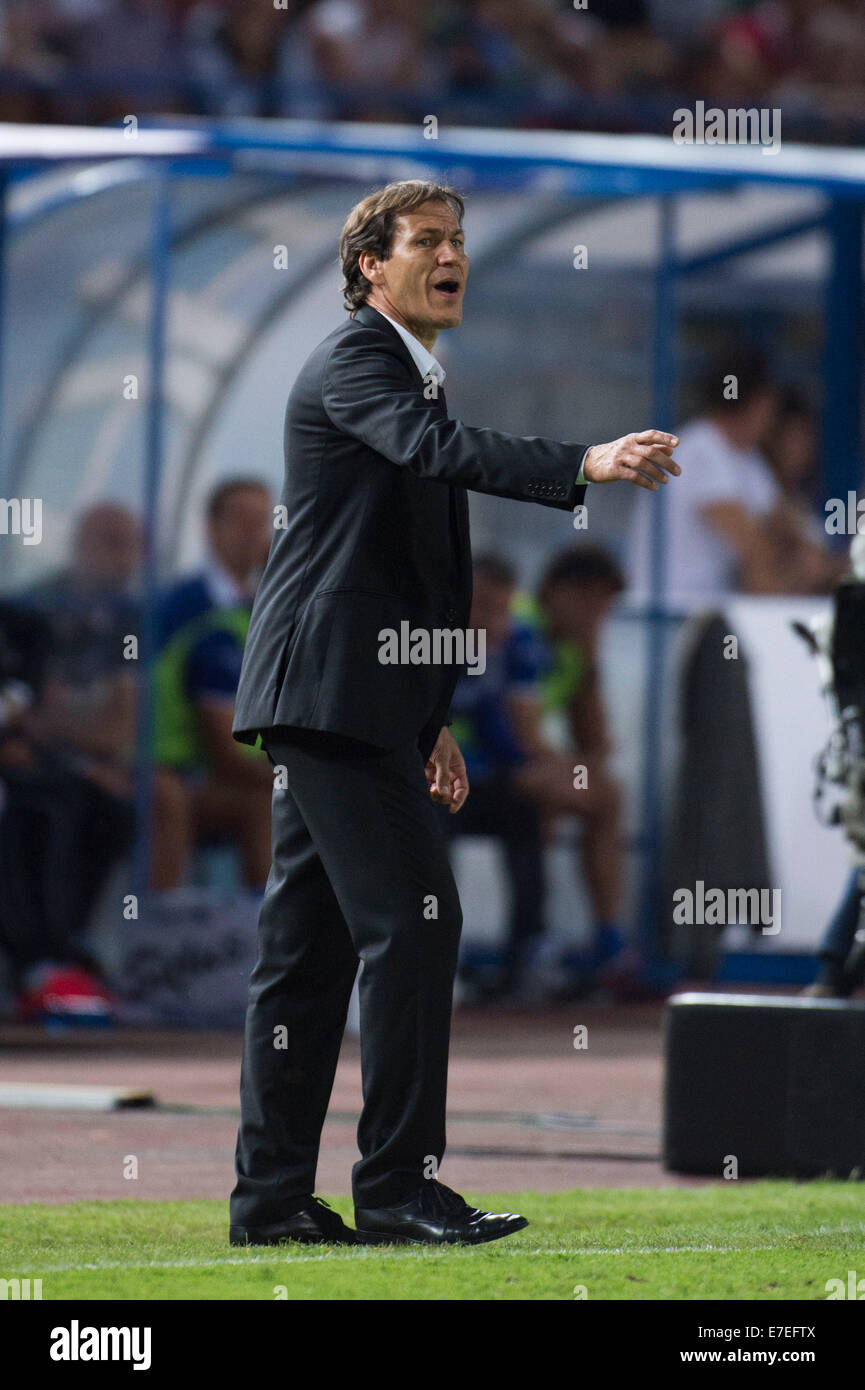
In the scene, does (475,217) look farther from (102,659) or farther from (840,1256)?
(840,1256)

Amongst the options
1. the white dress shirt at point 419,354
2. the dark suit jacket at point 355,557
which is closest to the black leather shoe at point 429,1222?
the dark suit jacket at point 355,557

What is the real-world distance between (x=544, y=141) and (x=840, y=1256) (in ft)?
24.2

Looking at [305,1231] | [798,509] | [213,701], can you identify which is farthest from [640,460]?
[798,509]

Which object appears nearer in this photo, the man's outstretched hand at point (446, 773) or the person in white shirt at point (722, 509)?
the man's outstretched hand at point (446, 773)

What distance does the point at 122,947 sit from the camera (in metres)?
10.6

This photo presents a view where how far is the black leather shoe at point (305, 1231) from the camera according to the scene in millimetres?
5117

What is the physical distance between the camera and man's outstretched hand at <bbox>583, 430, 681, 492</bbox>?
4.62 metres

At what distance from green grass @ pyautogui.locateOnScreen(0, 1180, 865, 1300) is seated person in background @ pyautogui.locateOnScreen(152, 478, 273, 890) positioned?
16.8ft

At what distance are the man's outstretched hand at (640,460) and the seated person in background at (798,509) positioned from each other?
24.1 ft

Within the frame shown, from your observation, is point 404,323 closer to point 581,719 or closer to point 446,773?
point 446,773

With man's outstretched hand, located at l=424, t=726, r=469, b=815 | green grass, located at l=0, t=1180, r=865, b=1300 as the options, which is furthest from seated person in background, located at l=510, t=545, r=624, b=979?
man's outstretched hand, located at l=424, t=726, r=469, b=815

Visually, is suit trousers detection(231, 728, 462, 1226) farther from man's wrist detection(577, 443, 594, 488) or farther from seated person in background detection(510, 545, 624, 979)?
seated person in background detection(510, 545, 624, 979)

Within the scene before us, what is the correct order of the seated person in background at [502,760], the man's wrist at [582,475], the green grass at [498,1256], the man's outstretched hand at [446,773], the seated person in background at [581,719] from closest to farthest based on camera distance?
the green grass at [498,1256] → the man's wrist at [582,475] → the man's outstretched hand at [446,773] → the seated person in background at [502,760] → the seated person in background at [581,719]

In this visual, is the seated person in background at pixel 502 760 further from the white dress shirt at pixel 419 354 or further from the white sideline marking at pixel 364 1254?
the white sideline marking at pixel 364 1254
